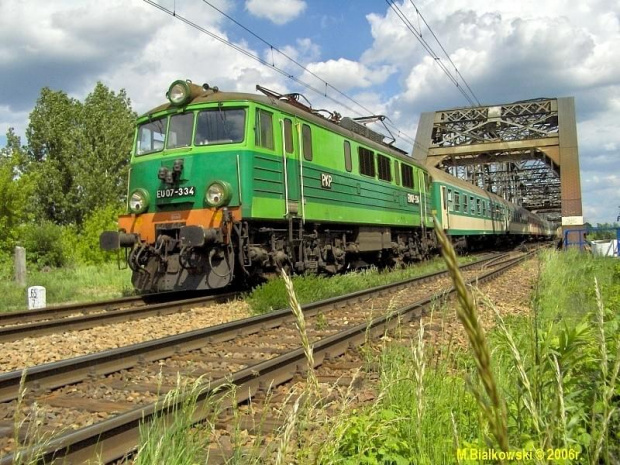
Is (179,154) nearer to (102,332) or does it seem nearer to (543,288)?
(102,332)

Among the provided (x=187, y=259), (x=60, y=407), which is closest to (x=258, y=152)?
(x=187, y=259)

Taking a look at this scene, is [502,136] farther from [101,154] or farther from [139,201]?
[139,201]

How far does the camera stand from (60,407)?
4207 millimetres

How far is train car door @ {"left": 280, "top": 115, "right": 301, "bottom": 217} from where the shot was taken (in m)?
10.5

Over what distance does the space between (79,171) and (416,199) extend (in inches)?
1137

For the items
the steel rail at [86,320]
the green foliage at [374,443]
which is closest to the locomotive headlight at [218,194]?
the steel rail at [86,320]

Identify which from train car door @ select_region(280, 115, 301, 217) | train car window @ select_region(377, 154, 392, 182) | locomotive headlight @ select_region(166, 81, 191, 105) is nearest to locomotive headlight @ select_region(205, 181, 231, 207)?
train car door @ select_region(280, 115, 301, 217)

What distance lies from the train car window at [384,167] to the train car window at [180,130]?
6.13 meters

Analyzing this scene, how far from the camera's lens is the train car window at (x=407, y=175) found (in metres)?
17.3

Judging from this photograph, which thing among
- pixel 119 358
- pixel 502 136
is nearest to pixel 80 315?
pixel 119 358

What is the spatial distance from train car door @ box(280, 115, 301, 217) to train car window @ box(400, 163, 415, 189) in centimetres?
695

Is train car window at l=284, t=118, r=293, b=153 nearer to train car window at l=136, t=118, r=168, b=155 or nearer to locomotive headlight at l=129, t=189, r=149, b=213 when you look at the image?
train car window at l=136, t=118, r=168, b=155

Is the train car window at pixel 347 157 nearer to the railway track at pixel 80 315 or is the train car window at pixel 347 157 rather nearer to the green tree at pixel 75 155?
the railway track at pixel 80 315

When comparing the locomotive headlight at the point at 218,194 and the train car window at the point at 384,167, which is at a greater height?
the train car window at the point at 384,167
